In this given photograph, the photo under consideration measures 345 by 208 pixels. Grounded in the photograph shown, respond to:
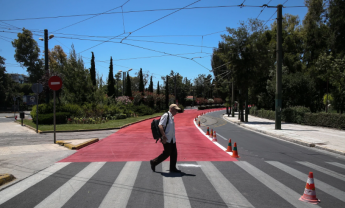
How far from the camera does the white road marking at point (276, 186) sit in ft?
16.4

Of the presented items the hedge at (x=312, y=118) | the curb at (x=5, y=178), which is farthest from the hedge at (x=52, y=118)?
the hedge at (x=312, y=118)

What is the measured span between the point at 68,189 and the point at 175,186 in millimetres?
2283

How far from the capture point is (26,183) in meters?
6.26

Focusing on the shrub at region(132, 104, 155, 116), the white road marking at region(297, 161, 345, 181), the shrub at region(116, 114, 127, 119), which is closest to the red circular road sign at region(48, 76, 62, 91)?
the white road marking at region(297, 161, 345, 181)

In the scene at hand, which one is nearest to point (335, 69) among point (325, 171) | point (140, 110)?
point (325, 171)

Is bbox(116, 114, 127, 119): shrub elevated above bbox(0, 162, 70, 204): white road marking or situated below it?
above

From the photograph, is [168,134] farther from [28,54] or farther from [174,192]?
[28,54]

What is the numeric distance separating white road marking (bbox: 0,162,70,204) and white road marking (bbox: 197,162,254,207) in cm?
412

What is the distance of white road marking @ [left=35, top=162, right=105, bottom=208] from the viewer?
493cm

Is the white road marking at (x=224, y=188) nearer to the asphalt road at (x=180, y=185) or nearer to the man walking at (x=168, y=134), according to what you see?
the asphalt road at (x=180, y=185)

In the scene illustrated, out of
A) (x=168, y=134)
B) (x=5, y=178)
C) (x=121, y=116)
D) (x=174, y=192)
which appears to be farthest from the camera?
(x=121, y=116)

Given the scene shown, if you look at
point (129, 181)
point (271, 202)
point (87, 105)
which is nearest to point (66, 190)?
point (129, 181)

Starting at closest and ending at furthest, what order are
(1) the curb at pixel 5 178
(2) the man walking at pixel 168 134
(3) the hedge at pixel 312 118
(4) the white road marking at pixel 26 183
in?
(4) the white road marking at pixel 26 183
(1) the curb at pixel 5 178
(2) the man walking at pixel 168 134
(3) the hedge at pixel 312 118

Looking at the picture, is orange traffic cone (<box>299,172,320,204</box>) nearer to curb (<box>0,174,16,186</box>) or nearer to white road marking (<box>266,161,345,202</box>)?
white road marking (<box>266,161,345,202</box>)
